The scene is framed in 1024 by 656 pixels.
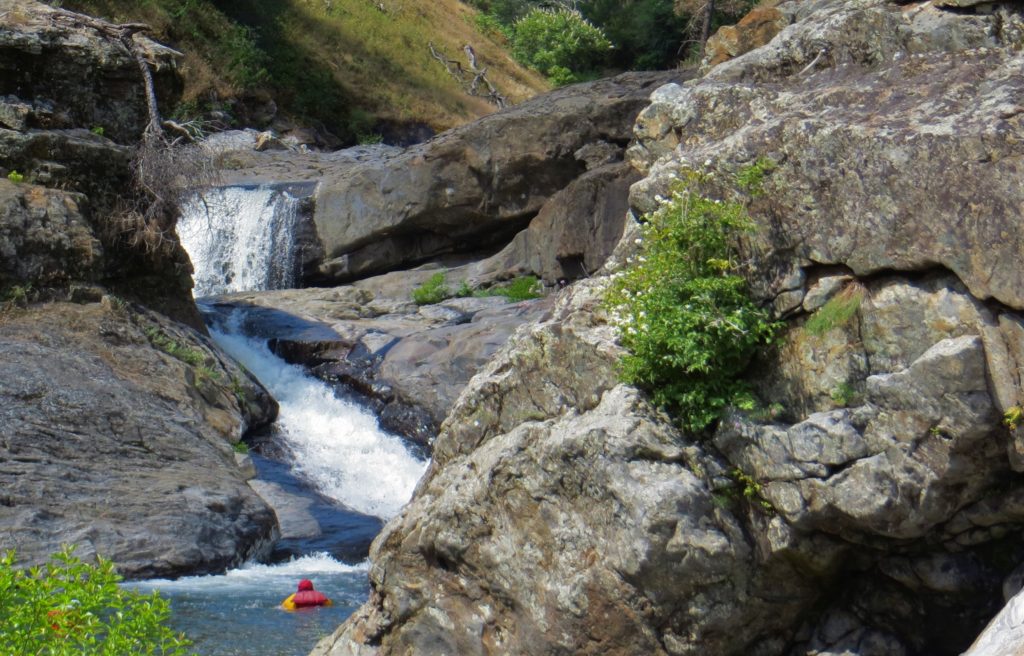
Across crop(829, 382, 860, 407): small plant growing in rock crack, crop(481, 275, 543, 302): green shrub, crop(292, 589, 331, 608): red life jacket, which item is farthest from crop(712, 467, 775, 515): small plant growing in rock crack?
crop(481, 275, 543, 302): green shrub

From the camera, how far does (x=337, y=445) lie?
17.2 metres

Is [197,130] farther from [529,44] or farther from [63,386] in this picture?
[529,44]

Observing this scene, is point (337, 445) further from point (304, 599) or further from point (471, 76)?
point (471, 76)

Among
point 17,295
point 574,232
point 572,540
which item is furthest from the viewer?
point 574,232

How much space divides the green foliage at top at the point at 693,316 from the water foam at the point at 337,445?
29.2ft

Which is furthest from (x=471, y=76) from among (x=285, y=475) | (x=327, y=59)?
(x=285, y=475)

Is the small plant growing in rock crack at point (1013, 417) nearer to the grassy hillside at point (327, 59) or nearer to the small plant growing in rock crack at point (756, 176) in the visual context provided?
the small plant growing in rock crack at point (756, 176)

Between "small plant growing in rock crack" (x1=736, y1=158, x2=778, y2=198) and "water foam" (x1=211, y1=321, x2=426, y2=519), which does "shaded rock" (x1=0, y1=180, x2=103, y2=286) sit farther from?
"small plant growing in rock crack" (x1=736, y1=158, x2=778, y2=198)

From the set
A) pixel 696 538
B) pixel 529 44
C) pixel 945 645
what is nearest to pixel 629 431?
pixel 696 538

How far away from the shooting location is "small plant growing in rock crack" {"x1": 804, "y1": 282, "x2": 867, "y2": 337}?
646 centimetres

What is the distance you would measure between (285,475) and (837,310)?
10.3 m

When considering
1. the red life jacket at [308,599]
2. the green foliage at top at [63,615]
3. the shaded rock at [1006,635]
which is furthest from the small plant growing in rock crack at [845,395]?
the red life jacket at [308,599]

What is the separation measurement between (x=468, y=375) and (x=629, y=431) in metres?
11.0

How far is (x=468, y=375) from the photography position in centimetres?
1759
